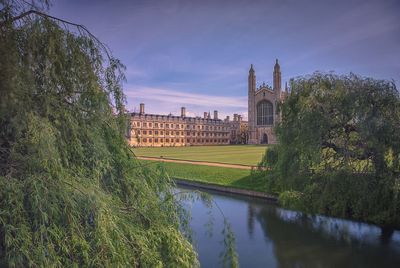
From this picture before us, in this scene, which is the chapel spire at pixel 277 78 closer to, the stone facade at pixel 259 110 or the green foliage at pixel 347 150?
the stone facade at pixel 259 110

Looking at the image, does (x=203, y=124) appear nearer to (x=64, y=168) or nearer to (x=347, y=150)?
(x=347, y=150)

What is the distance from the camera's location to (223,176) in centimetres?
2031

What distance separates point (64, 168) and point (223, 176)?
55.1 feet

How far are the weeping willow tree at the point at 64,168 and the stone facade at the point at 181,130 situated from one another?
64.7 meters

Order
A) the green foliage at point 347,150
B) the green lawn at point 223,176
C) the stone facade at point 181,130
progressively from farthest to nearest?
1. the stone facade at point 181,130
2. the green lawn at point 223,176
3. the green foliage at point 347,150

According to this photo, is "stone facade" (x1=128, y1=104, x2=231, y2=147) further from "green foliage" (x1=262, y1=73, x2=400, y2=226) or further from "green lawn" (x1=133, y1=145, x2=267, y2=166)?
"green foliage" (x1=262, y1=73, x2=400, y2=226)

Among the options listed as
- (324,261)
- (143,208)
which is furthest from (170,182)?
(324,261)

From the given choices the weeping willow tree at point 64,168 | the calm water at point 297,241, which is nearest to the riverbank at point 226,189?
the calm water at point 297,241

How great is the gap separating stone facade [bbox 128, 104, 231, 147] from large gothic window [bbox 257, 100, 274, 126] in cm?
1421

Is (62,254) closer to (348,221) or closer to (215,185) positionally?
(348,221)

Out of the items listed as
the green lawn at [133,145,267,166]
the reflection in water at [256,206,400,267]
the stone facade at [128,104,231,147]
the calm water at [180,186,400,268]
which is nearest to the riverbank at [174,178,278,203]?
the calm water at [180,186,400,268]

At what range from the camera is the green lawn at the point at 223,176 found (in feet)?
60.1

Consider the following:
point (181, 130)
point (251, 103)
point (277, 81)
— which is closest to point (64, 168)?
point (277, 81)

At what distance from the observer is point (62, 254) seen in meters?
3.39
